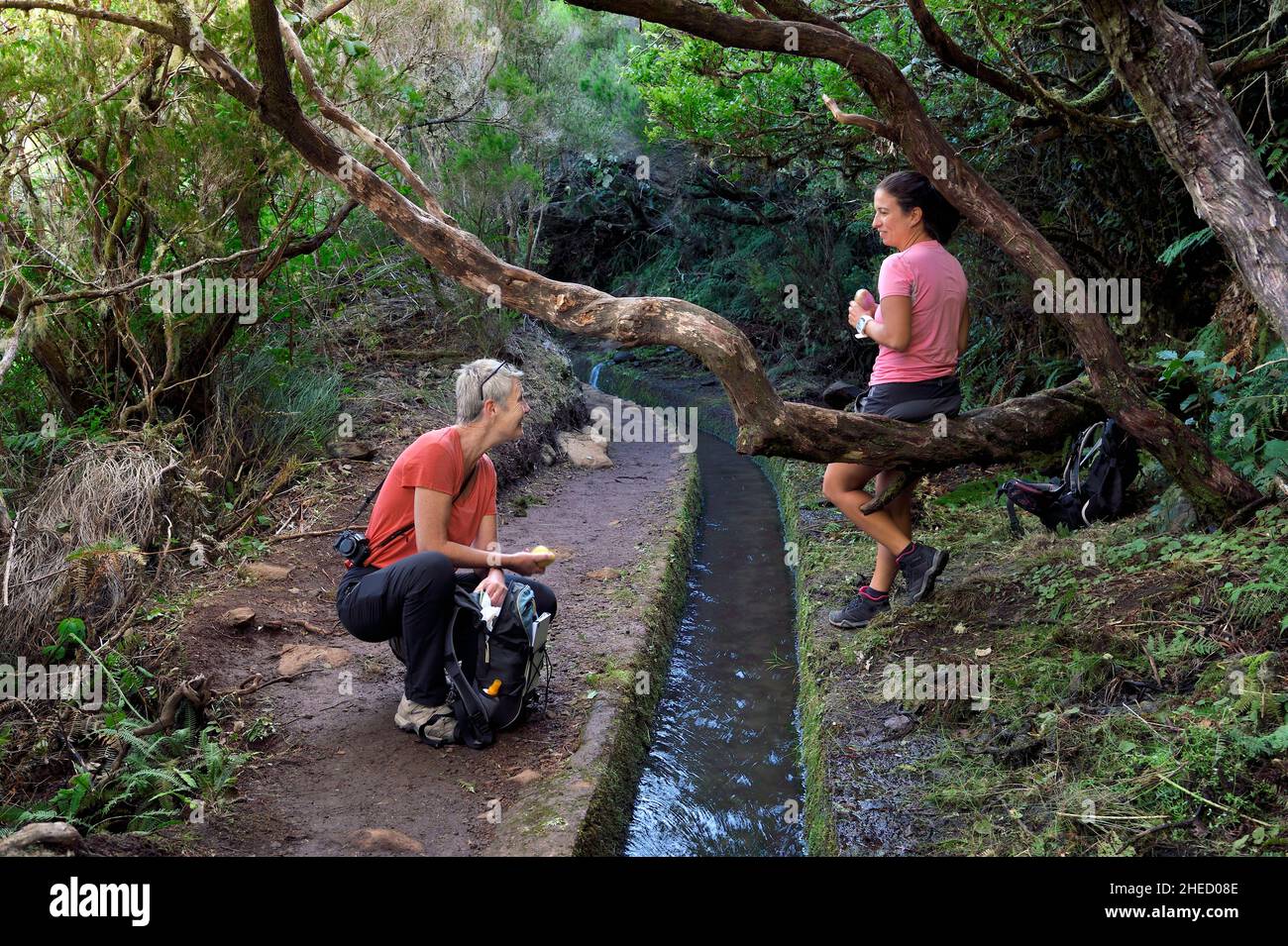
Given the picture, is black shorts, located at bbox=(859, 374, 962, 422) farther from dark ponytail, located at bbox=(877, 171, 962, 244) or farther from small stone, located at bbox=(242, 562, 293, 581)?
small stone, located at bbox=(242, 562, 293, 581)

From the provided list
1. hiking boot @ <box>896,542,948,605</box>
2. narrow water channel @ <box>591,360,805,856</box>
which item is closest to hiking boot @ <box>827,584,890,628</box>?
hiking boot @ <box>896,542,948,605</box>

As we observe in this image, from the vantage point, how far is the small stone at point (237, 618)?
16.2 feet

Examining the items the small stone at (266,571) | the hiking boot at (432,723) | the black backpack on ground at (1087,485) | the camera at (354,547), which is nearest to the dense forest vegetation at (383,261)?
the small stone at (266,571)

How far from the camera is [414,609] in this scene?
12.9 ft

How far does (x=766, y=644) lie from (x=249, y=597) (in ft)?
9.75

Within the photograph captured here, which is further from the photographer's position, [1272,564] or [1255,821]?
[1272,564]

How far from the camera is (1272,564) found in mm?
3729

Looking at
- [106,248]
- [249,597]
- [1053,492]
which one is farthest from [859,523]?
[106,248]

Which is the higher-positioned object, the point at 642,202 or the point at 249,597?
the point at 642,202

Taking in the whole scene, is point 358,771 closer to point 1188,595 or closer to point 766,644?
point 766,644

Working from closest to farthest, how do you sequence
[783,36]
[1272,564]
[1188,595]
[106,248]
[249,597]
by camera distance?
[1272,564], [1188,595], [783,36], [249,597], [106,248]

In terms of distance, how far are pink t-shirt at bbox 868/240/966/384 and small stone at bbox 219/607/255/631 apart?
3.25 metres

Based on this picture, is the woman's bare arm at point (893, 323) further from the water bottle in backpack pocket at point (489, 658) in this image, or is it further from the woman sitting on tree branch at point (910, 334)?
the water bottle in backpack pocket at point (489, 658)

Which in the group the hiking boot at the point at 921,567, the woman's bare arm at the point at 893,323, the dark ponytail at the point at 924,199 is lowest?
the hiking boot at the point at 921,567
